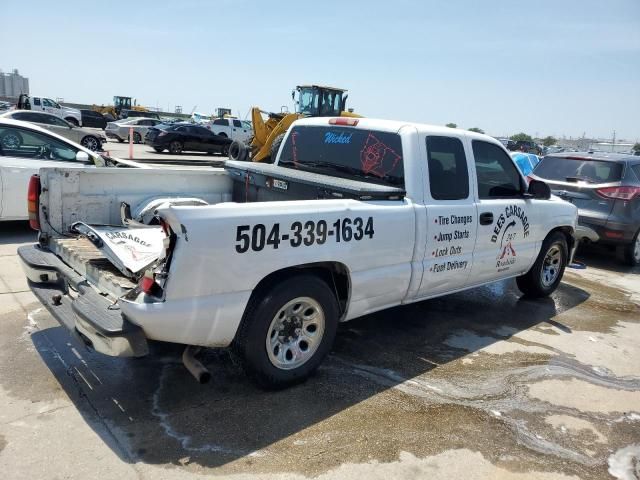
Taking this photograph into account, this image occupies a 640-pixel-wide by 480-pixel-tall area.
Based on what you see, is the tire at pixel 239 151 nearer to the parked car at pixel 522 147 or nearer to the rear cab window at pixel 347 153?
the rear cab window at pixel 347 153

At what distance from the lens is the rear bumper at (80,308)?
2.98 meters

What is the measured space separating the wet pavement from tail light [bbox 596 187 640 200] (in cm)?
382

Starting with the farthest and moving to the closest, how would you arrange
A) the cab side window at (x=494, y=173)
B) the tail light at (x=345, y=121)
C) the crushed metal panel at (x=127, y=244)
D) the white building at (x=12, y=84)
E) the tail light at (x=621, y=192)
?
the white building at (x=12, y=84)
the tail light at (x=621, y=192)
the cab side window at (x=494, y=173)
the tail light at (x=345, y=121)
the crushed metal panel at (x=127, y=244)

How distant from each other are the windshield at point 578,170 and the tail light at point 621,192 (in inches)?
7.9

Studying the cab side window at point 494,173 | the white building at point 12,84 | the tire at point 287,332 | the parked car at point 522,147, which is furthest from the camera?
the white building at point 12,84

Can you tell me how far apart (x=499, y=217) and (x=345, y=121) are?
1747 millimetres

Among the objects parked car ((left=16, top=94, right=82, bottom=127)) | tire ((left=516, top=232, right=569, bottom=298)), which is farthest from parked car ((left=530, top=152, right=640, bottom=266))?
parked car ((left=16, top=94, right=82, bottom=127))

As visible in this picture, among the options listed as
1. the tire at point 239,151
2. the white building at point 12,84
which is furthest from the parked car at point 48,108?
the white building at point 12,84

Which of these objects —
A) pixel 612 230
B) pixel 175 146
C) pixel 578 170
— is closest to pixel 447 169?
pixel 612 230

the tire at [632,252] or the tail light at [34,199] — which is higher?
the tail light at [34,199]

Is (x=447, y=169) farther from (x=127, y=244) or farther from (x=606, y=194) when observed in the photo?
(x=606, y=194)

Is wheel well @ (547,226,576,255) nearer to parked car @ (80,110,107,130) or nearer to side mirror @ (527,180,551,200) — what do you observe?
side mirror @ (527,180,551,200)

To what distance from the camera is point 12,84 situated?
117 meters

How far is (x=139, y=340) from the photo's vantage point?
2992mm
